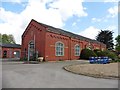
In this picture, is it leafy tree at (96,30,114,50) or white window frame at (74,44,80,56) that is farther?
leafy tree at (96,30,114,50)

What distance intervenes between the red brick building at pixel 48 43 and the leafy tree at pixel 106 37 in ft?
118

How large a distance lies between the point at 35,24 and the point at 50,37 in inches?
155

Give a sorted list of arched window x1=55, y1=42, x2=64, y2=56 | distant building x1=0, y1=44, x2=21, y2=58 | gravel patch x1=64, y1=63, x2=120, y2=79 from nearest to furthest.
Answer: gravel patch x1=64, y1=63, x2=120, y2=79 < arched window x1=55, y1=42, x2=64, y2=56 < distant building x1=0, y1=44, x2=21, y2=58

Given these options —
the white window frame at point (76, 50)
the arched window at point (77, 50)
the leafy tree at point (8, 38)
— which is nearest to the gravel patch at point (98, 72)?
the white window frame at point (76, 50)

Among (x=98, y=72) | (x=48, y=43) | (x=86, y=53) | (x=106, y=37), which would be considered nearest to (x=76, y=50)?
(x=86, y=53)

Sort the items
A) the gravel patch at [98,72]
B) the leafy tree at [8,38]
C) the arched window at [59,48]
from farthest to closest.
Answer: the leafy tree at [8,38] < the arched window at [59,48] < the gravel patch at [98,72]

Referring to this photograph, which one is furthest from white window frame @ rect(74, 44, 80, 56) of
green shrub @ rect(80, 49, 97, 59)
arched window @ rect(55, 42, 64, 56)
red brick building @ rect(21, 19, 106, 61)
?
arched window @ rect(55, 42, 64, 56)

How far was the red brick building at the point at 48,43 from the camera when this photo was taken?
3207 centimetres

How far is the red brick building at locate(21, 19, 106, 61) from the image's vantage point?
3207cm

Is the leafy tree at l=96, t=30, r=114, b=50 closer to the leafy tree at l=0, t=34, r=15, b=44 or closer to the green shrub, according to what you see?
the green shrub

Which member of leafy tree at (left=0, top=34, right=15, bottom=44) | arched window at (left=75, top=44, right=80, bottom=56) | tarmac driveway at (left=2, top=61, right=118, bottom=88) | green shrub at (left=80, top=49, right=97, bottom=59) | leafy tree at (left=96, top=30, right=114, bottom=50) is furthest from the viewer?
leafy tree at (left=0, top=34, right=15, bottom=44)

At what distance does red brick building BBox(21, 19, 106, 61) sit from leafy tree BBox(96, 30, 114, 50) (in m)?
35.9

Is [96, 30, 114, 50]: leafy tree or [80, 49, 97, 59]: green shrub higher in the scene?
[96, 30, 114, 50]: leafy tree

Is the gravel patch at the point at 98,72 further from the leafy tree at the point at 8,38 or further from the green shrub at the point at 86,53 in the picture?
the leafy tree at the point at 8,38
